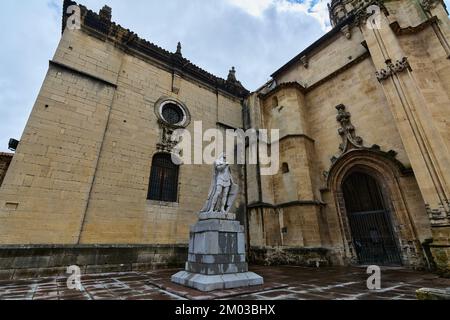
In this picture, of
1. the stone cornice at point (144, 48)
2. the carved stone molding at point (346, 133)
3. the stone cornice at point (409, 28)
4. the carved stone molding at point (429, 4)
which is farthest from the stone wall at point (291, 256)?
the carved stone molding at point (429, 4)

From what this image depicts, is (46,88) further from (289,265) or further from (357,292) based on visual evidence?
(289,265)

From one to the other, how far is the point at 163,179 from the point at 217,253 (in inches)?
218

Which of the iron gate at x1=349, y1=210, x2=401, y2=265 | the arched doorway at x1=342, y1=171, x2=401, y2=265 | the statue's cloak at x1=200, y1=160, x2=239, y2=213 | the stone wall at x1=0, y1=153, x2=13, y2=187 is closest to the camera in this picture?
the statue's cloak at x1=200, y1=160, x2=239, y2=213

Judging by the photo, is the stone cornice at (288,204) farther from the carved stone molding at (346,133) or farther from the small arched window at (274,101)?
the small arched window at (274,101)

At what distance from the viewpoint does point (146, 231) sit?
27.6 ft

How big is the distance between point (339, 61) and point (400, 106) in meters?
5.33

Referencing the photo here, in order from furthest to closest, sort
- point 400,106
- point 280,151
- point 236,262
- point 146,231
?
point 280,151 < point 146,231 < point 400,106 < point 236,262

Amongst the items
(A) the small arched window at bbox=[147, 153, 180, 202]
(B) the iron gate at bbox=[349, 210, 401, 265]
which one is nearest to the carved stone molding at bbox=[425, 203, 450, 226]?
(B) the iron gate at bbox=[349, 210, 401, 265]

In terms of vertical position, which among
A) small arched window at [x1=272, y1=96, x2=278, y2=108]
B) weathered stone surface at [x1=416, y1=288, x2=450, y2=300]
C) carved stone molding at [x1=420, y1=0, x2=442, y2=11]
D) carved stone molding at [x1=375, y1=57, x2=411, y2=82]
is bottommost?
weathered stone surface at [x1=416, y1=288, x2=450, y2=300]

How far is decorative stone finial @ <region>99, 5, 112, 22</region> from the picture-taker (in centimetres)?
Answer: 984

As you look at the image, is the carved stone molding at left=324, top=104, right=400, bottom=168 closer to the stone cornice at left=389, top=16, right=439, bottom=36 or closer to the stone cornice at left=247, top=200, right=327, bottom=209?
the stone cornice at left=247, top=200, right=327, bottom=209

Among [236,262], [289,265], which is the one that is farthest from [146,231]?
[289,265]

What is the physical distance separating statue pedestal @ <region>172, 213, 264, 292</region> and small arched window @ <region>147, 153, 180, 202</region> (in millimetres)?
4251

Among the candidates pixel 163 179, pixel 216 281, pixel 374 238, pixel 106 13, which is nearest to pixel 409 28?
pixel 374 238
